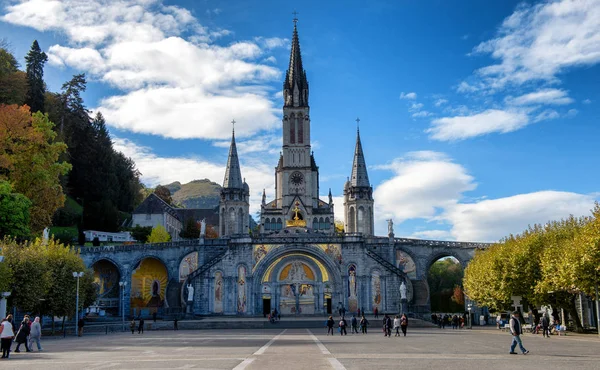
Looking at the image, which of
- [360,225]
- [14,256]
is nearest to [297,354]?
[14,256]

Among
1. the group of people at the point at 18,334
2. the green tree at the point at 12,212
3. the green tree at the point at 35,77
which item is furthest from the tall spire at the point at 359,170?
the group of people at the point at 18,334

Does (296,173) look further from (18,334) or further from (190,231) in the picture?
(18,334)

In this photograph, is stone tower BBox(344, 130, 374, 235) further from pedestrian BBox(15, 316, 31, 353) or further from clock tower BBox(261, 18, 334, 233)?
pedestrian BBox(15, 316, 31, 353)

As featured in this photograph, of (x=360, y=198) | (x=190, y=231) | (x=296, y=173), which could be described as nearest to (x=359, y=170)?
(x=360, y=198)

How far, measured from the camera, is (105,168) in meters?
81.6

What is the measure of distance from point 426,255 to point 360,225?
904 inches

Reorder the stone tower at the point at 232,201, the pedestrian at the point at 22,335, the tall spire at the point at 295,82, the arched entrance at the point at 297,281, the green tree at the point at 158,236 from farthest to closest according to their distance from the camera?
the tall spire at the point at 295,82 → the stone tower at the point at 232,201 → the green tree at the point at 158,236 → the arched entrance at the point at 297,281 → the pedestrian at the point at 22,335

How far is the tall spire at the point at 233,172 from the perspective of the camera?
86.6 metres

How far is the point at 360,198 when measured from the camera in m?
83.8

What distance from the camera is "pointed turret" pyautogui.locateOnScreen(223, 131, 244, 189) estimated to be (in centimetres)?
8662

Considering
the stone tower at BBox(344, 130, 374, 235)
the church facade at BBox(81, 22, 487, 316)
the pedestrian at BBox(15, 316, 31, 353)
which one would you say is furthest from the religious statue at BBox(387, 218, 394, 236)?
the pedestrian at BBox(15, 316, 31, 353)

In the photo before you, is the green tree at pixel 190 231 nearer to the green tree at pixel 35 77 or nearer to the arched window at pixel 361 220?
the arched window at pixel 361 220

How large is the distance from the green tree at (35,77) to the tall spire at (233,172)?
26301 millimetres

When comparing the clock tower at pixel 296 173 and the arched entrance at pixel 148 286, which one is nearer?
the arched entrance at pixel 148 286
